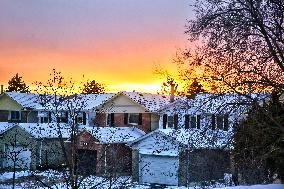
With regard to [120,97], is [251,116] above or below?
below

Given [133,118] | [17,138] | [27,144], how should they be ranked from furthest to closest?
[133,118] → [17,138] → [27,144]

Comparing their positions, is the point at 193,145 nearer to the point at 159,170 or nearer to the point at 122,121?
the point at 159,170

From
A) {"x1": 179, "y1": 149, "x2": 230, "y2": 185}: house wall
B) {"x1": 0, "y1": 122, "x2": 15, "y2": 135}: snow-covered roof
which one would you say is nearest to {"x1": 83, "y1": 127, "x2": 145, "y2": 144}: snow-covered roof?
{"x1": 179, "y1": 149, "x2": 230, "y2": 185}: house wall

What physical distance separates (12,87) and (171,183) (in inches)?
2350

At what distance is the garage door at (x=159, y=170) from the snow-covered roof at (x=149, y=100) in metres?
11.4

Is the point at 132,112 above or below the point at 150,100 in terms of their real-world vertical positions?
below

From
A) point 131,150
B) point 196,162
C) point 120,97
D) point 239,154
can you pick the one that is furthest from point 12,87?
point 239,154

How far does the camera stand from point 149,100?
4528cm

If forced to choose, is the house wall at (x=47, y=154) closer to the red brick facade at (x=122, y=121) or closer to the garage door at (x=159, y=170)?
the red brick facade at (x=122, y=121)

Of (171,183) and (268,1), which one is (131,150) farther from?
(268,1)

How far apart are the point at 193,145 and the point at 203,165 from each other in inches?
246

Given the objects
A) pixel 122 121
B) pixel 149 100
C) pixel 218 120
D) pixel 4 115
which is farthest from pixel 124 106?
pixel 218 120

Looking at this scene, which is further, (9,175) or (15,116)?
(15,116)

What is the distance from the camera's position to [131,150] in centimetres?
3450
